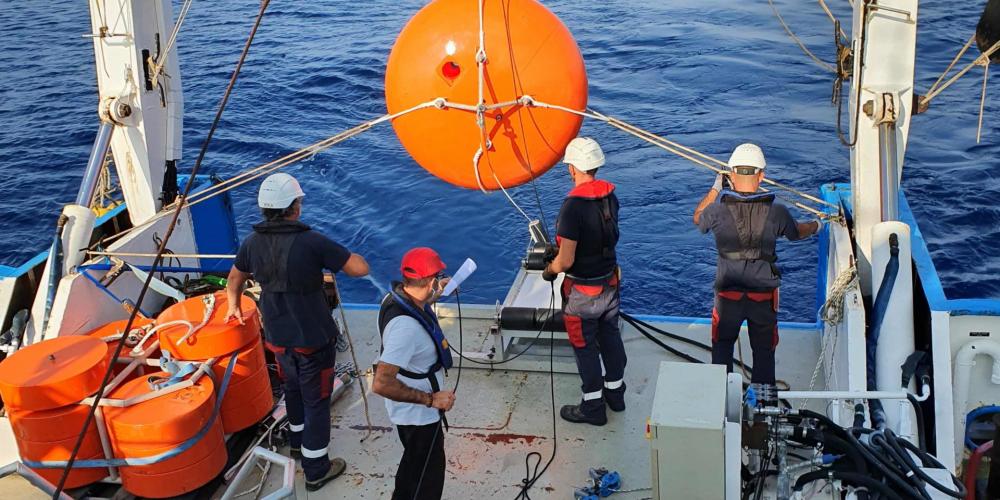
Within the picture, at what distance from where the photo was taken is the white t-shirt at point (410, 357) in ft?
11.0

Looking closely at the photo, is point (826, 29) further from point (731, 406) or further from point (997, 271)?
point (731, 406)

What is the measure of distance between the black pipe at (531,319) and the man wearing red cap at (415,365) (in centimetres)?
146

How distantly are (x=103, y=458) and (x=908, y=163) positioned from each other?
10.8 m

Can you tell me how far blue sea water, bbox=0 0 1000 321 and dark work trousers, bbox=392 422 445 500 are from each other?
210 inches

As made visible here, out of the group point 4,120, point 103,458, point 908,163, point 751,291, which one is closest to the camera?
point 103,458

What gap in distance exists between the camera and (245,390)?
448cm

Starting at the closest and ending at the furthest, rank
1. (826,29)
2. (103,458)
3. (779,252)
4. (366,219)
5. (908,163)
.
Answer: (103,458), (779,252), (366,219), (908,163), (826,29)

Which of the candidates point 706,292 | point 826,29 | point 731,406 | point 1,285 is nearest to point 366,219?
point 706,292

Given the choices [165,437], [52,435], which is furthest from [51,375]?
[165,437]

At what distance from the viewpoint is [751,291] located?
4348 millimetres

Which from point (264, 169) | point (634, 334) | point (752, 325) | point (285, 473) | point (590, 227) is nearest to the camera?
point (285, 473)

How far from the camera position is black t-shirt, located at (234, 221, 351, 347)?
392 cm

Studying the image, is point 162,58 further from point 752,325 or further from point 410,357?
point 752,325

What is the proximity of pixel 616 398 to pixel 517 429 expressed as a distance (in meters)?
0.53
